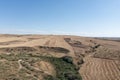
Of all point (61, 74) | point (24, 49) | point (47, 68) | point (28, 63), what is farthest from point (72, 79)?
point (24, 49)

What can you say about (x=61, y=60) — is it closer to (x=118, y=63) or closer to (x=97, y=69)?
(x=97, y=69)

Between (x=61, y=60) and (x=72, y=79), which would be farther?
(x=61, y=60)

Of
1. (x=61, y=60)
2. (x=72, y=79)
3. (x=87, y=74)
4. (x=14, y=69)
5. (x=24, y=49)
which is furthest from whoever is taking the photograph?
(x=24, y=49)

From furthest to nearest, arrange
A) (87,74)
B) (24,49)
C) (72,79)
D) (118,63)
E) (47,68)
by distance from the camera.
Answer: (24,49)
(118,63)
(87,74)
(47,68)
(72,79)

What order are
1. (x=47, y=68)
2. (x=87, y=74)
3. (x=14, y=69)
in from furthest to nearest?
(x=87, y=74)
(x=47, y=68)
(x=14, y=69)

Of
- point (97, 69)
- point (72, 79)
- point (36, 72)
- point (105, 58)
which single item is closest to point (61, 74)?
point (72, 79)

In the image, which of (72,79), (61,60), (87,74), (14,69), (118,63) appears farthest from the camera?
(118,63)

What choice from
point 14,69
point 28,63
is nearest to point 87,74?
point 28,63

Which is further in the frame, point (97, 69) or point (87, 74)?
point (97, 69)

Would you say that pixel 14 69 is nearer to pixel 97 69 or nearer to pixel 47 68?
pixel 47 68
